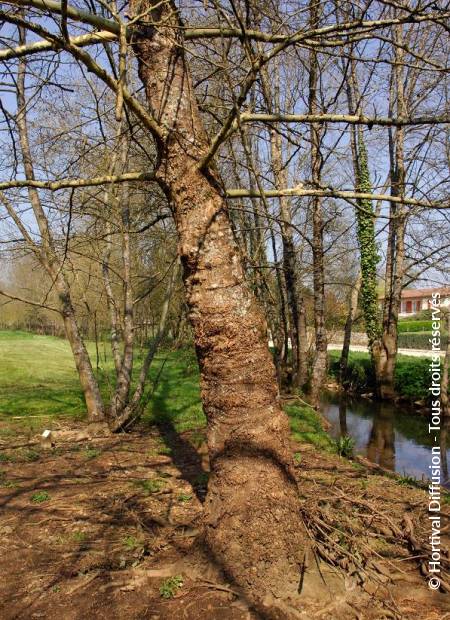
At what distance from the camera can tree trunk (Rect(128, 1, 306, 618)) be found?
9.15 ft

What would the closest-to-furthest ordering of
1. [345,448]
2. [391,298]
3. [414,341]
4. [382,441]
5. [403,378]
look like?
[345,448], [382,441], [403,378], [391,298], [414,341]

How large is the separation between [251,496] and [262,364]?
2.55 feet

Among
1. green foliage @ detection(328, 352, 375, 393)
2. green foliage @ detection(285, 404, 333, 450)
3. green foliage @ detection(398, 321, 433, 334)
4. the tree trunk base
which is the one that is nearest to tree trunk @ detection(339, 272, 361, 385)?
green foliage @ detection(328, 352, 375, 393)

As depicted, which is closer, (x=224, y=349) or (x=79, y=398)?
(x=224, y=349)

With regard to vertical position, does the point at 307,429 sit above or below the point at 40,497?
Result: below

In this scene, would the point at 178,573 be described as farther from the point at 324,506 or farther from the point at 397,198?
the point at 397,198

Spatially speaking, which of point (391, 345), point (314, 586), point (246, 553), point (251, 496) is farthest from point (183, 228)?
point (391, 345)

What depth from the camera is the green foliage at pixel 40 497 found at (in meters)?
4.17

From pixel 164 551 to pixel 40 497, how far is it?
1.63 m

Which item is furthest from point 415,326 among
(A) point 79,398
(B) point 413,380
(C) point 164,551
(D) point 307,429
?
(C) point 164,551

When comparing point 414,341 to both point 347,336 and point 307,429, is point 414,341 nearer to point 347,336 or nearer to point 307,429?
point 347,336

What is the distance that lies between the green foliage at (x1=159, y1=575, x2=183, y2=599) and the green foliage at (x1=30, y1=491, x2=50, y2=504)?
6.18 feet

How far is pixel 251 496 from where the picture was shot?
2793 mm

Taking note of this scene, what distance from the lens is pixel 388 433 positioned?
39.3 feet
